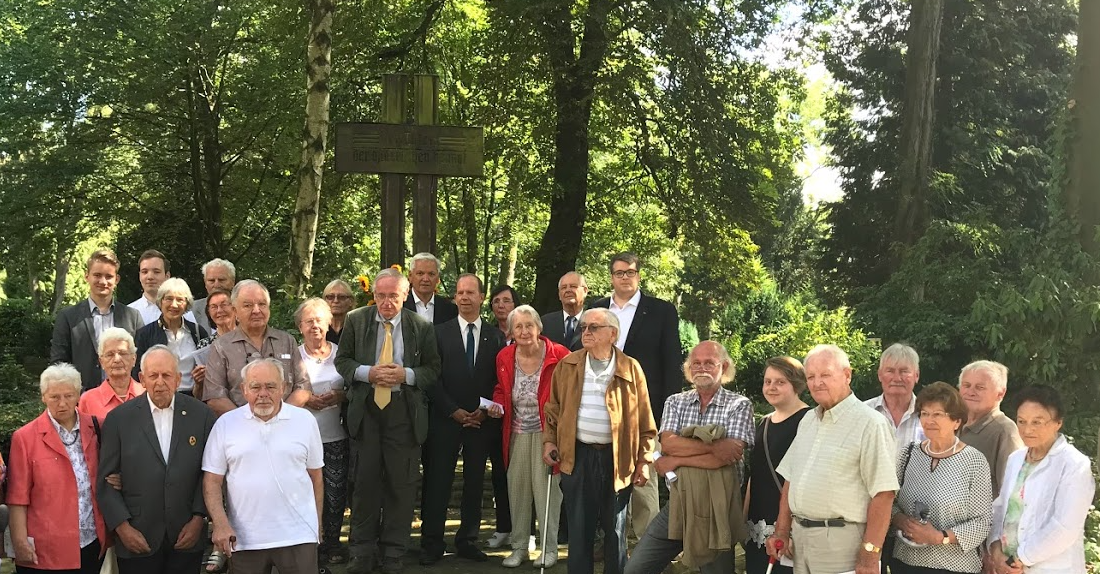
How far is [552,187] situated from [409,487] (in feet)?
26.5

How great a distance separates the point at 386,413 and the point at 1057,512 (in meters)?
3.98

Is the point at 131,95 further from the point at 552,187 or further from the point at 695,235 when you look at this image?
the point at 695,235

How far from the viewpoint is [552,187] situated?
569 inches

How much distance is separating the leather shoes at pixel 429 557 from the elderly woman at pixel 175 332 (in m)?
1.93

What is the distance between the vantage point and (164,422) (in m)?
5.08

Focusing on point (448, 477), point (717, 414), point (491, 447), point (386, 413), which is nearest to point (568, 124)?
point (491, 447)

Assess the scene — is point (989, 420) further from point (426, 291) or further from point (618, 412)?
point (426, 291)

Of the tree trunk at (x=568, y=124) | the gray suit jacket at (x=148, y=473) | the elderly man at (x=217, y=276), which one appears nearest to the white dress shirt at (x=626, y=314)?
the elderly man at (x=217, y=276)

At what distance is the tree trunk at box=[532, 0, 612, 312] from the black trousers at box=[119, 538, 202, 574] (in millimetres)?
8343

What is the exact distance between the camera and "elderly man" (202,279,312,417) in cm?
602

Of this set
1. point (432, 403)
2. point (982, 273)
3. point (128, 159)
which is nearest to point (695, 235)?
point (982, 273)

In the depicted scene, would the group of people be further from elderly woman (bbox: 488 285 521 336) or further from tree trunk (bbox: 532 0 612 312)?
tree trunk (bbox: 532 0 612 312)

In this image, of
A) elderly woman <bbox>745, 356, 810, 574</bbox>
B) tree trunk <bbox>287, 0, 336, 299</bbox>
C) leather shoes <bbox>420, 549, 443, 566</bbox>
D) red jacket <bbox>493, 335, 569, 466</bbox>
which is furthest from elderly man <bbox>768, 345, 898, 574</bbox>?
tree trunk <bbox>287, 0, 336, 299</bbox>

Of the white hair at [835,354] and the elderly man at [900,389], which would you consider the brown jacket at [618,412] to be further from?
the white hair at [835,354]
